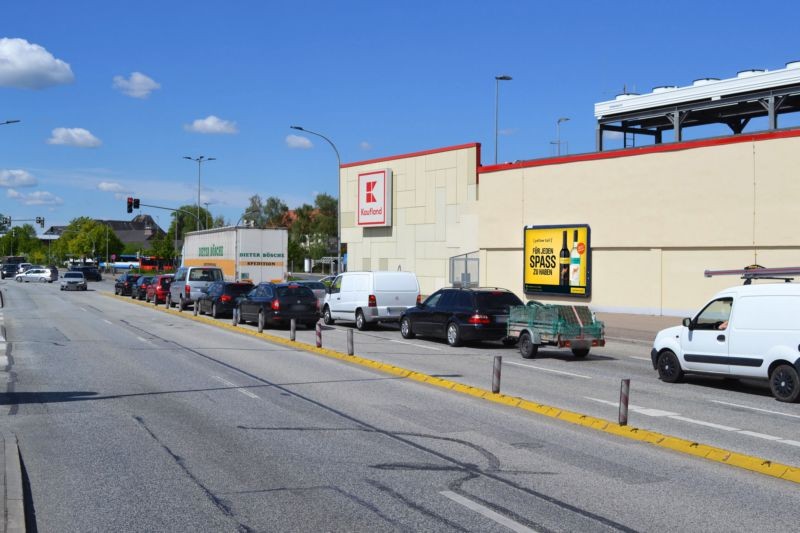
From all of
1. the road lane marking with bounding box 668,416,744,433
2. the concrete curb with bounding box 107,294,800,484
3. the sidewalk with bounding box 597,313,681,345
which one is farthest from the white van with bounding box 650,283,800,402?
the sidewalk with bounding box 597,313,681,345

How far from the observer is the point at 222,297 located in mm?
32312

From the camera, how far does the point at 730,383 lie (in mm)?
15773

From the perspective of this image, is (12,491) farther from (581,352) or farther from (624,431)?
(581,352)

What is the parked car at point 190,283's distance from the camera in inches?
1468

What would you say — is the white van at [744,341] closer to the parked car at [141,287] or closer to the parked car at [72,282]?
the parked car at [141,287]

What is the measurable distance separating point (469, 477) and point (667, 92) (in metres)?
32.1

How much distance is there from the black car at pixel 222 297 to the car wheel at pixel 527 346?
16138 millimetres

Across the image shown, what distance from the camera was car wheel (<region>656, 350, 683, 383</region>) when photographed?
15375 mm

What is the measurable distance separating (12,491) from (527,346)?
45.4 feet

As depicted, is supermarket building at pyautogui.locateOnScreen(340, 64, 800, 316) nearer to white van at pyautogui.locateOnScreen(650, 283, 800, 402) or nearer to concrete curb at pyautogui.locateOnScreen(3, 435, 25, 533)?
white van at pyautogui.locateOnScreen(650, 283, 800, 402)

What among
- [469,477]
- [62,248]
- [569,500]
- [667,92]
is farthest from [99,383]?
[62,248]

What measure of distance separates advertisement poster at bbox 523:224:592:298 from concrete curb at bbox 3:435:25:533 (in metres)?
26.7

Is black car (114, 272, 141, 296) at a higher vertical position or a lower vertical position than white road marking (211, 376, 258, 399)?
higher

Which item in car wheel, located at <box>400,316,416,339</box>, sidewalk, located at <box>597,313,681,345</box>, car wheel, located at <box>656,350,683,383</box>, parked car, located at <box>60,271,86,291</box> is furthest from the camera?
parked car, located at <box>60,271,86,291</box>
